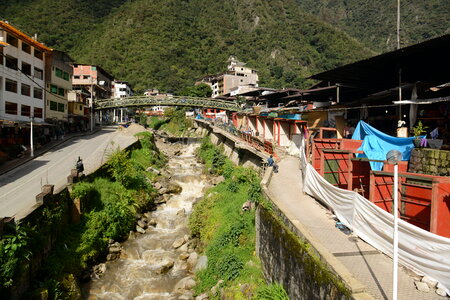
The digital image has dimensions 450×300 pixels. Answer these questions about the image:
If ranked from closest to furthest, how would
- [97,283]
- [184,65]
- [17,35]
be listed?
1. [97,283]
2. [17,35]
3. [184,65]

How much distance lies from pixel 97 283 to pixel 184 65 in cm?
12183

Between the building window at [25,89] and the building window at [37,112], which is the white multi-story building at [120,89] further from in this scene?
the building window at [25,89]

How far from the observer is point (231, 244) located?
51.7 ft

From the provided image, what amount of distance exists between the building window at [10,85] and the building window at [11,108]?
130cm

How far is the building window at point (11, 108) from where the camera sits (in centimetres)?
2597

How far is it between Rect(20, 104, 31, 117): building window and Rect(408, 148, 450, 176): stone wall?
111 feet

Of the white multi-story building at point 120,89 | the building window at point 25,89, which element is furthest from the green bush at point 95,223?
the white multi-story building at point 120,89

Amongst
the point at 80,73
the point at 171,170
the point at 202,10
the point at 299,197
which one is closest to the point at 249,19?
the point at 202,10

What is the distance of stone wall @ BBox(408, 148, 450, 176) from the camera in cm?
1066

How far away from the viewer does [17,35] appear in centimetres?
2702

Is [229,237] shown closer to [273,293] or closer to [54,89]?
[273,293]

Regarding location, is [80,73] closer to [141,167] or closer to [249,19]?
[141,167]

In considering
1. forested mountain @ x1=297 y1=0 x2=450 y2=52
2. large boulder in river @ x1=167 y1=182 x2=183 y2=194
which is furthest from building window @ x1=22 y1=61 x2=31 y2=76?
forested mountain @ x1=297 y1=0 x2=450 y2=52

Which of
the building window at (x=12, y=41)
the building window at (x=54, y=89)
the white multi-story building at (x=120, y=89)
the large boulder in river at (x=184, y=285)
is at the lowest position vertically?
the large boulder in river at (x=184, y=285)
